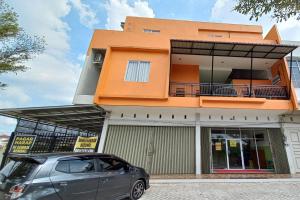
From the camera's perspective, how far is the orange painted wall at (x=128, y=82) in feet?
32.0

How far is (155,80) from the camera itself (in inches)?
398

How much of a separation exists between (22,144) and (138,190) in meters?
5.62

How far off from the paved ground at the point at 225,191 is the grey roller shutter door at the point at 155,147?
2.29 m

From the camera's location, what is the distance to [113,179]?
4930mm

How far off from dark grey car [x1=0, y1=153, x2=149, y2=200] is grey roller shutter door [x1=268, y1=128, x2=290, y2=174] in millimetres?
9562

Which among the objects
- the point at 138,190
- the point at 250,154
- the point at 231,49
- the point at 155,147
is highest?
the point at 231,49

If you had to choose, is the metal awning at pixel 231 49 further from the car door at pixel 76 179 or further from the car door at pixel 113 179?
the car door at pixel 76 179

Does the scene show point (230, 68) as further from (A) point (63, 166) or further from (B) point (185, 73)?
(A) point (63, 166)

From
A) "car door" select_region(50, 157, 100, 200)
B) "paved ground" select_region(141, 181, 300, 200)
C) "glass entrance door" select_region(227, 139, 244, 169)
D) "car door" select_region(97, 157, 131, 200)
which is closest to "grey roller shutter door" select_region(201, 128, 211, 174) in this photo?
"glass entrance door" select_region(227, 139, 244, 169)

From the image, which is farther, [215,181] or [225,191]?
[215,181]

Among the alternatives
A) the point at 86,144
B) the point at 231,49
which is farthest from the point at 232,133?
the point at 86,144

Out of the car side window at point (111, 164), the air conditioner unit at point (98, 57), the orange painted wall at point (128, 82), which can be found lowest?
the car side window at point (111, 164)

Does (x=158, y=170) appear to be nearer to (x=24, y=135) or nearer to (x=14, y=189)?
(x=24, y=135)

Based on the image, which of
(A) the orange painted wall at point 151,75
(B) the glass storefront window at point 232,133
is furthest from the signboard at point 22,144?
(B) the glass storefront window at point 232,133
